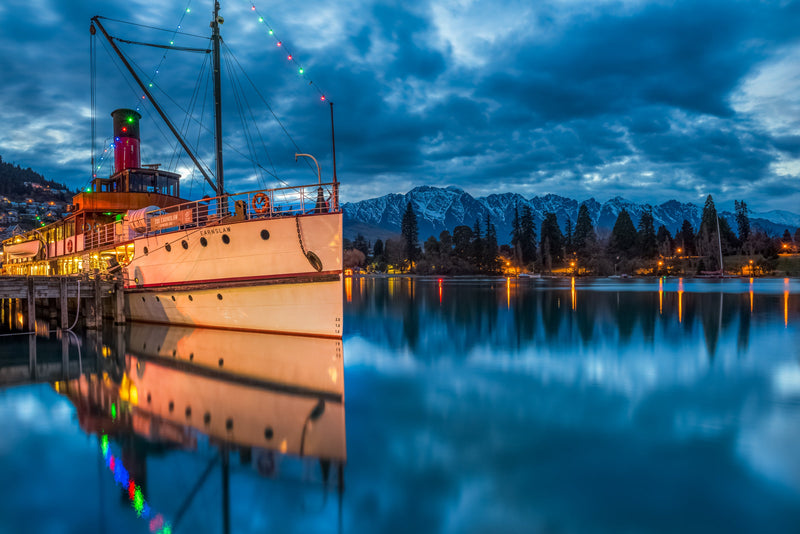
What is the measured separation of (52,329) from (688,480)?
2432cm

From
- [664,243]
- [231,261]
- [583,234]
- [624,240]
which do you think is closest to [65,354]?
[231,261]

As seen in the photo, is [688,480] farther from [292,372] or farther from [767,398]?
[292,372]

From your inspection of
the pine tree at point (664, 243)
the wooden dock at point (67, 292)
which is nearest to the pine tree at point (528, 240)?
the pine tree at point (664, 243)

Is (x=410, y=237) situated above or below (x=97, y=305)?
above

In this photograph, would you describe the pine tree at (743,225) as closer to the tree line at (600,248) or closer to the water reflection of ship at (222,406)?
the tree line at (600,248)

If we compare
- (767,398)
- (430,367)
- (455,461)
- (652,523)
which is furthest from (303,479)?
(767,398)

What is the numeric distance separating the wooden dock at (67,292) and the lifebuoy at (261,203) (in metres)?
9.03

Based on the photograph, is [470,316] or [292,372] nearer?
[292,372]

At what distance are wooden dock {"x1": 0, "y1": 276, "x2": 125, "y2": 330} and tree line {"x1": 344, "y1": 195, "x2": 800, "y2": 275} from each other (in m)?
97.9

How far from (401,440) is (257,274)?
1049 cm

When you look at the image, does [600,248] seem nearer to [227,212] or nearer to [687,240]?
[687,240]

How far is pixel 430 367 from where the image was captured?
42.0 feet

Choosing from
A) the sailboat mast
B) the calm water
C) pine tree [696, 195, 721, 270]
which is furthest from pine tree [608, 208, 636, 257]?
the sailboat mast

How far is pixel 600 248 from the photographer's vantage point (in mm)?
111000
